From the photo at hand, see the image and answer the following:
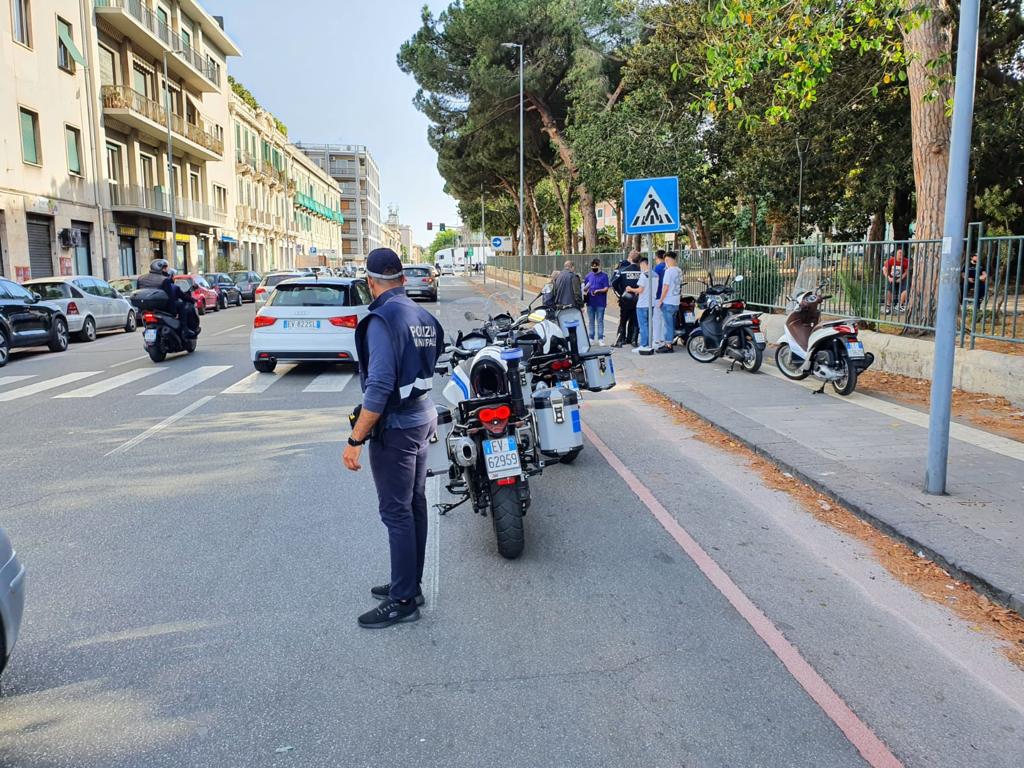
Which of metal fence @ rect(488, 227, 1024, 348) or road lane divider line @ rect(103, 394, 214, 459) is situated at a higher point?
metal fence @ rect(488, 227, 1024, 348)

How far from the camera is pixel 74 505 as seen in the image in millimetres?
5941

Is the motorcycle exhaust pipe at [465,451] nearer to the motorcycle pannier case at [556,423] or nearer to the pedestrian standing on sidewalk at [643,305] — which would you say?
the motorcycle pannier case at [556,423]

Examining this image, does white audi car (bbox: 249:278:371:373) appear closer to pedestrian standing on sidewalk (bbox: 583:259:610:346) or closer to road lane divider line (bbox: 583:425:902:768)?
pedestrian standing on sidewalk (bbox: 583:259:610:346)

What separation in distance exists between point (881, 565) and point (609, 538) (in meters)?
1.64

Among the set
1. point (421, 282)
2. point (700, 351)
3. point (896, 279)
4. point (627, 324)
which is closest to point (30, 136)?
point (421, 282)

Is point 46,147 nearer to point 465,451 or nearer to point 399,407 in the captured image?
point 465,451

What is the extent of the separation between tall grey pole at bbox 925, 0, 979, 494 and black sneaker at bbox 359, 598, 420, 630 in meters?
3.96

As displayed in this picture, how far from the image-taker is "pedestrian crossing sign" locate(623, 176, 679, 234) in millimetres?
13156

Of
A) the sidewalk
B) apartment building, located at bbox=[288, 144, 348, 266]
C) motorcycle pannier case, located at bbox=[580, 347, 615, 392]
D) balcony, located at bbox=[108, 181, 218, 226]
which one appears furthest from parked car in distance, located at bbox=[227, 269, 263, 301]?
motorcycle pannier case, located at bbox=[580, 347, 615, 392]

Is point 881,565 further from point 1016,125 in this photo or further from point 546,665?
point 1016,125

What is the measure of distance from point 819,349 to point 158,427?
26.3ft

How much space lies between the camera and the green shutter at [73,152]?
31203mm

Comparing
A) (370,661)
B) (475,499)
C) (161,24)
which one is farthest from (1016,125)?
(161,24)

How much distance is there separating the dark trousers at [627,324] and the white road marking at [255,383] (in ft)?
22.5
